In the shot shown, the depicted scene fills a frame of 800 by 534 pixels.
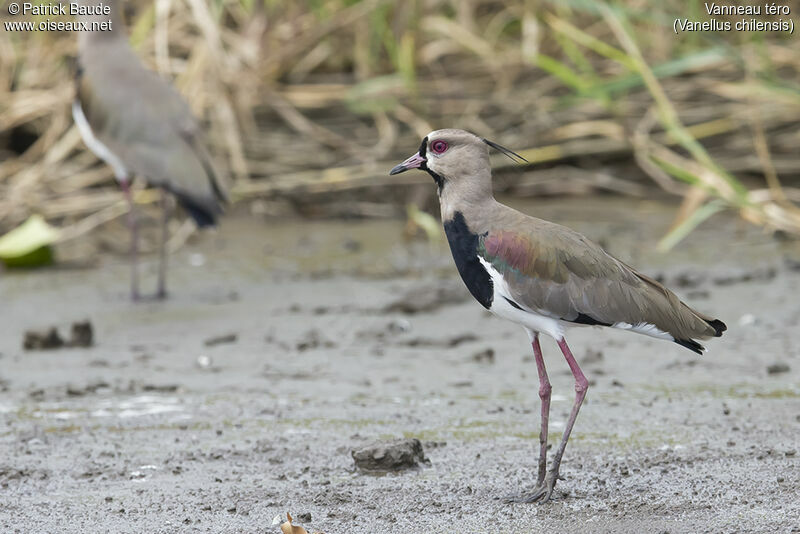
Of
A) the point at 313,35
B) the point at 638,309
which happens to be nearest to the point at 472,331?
the point at 638,309

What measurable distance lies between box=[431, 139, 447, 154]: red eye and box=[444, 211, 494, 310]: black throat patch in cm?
24

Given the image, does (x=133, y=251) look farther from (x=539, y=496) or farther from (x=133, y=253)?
(x=539, y=496)

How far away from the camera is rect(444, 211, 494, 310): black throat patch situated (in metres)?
3.72

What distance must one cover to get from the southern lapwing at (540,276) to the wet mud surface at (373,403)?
396 mm

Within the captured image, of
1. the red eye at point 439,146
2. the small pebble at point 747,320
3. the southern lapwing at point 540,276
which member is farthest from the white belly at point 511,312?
the small pebble at point 747,320

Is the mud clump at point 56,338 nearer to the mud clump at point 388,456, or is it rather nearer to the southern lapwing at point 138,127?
the southern lapwing at point 138,127

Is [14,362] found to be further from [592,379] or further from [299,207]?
[299,207]

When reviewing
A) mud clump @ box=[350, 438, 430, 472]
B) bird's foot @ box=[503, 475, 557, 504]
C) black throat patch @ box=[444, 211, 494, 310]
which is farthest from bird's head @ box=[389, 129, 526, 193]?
bird's foot @ box=[503, 475, 557, 504]

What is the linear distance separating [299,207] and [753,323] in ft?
13.1

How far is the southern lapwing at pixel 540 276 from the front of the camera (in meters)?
3.71

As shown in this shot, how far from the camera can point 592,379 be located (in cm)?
494

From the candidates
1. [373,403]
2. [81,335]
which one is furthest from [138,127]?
[373,403]

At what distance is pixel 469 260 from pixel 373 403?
1.16 meters

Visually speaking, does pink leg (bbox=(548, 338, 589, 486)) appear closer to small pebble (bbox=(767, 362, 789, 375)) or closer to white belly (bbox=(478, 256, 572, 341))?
white belly (bbox=(478, 256, 572, 341))
